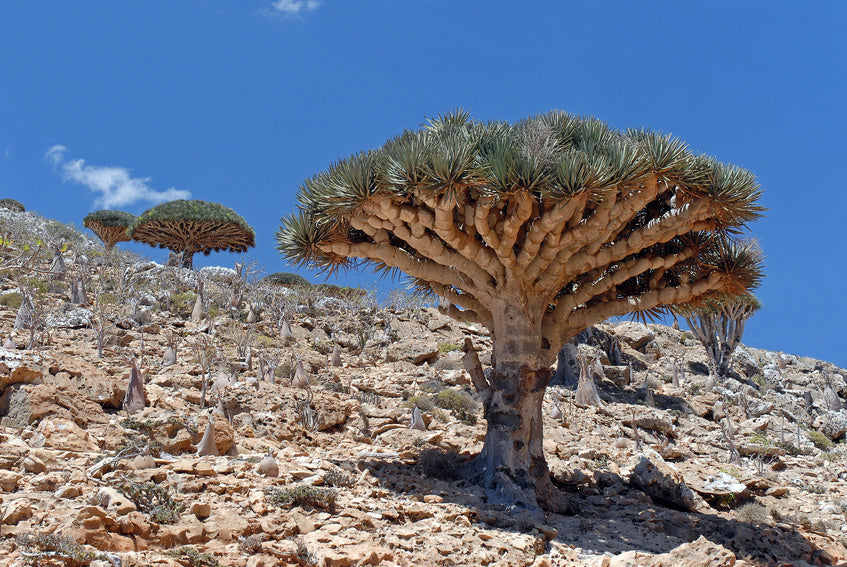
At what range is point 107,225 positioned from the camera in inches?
1339

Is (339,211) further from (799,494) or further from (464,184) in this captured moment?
(799,494)

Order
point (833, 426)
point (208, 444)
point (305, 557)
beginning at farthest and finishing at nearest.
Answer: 1. point (833, 426)
2. point (208, 444)
3. point (305, 557)

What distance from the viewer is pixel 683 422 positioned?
1495 cm

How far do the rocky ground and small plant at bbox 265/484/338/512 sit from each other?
2 centimetres

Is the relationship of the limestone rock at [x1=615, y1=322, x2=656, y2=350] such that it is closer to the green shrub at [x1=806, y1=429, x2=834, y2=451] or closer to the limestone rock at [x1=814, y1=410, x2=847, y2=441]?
the limestone rock at [x1=814, y1=410, x2=847, y2=441]

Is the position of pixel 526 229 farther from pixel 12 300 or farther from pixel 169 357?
pixel 12 300

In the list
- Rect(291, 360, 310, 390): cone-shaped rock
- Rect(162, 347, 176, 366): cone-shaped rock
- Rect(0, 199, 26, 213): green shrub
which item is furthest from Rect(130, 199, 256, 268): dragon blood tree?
Rect(291, 360, 310, 390): cone-shaped rock

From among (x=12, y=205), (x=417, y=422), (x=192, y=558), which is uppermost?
(x=12, y=205)

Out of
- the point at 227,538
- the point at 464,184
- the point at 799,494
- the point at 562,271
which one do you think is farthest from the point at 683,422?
the point at 227,538

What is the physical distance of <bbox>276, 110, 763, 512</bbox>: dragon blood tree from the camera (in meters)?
7.28

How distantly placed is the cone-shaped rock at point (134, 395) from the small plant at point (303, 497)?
3.28 m

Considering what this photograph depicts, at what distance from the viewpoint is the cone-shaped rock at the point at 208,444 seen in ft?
24.2

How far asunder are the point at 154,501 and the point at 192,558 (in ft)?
3.24

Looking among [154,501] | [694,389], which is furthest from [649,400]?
[154,501]
